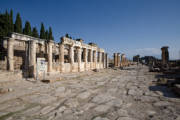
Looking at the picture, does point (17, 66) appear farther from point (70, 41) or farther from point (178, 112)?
point (178, 112)

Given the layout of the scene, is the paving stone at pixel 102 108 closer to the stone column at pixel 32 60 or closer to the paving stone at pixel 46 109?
the paving stone at pixel 46 109

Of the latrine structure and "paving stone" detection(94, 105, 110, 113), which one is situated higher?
the latrine structure

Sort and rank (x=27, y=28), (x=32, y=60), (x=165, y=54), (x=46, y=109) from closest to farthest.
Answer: (x=46, y=109)
(x=32, y=60)
(x=165, y=54)
(x=27, y=28)

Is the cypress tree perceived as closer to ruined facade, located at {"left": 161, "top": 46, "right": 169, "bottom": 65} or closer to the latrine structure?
the latrine structure

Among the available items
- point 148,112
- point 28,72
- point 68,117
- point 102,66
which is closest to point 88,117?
point 68,117

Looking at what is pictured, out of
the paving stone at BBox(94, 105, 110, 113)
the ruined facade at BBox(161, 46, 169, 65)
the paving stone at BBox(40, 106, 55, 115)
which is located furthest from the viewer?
the ruined facade at BBox(161, 46, 169, 65)

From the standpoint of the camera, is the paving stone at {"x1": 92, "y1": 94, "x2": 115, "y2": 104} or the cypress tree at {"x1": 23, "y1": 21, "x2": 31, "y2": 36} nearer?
the paving stone at {"x1": 92, "y1": 94, "x2": 115, "y2": 104}

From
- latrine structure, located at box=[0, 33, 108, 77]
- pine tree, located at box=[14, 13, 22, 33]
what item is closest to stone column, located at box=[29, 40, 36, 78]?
latrine structure, located at box=[0, 33, 108, 77]

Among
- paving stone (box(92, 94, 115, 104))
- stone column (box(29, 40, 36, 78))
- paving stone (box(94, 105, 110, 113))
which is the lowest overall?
paving stone (box(92, 94, 115, 104))

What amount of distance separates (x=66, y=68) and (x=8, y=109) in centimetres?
978

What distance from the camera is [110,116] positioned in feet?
7.43

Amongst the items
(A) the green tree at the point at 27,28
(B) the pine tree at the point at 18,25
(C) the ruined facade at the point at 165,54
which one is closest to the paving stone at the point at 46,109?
(C) the ruined facade at the point at 165,54

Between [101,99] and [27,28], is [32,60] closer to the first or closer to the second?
[101,99]

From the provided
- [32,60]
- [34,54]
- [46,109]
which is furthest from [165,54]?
[46,109]
